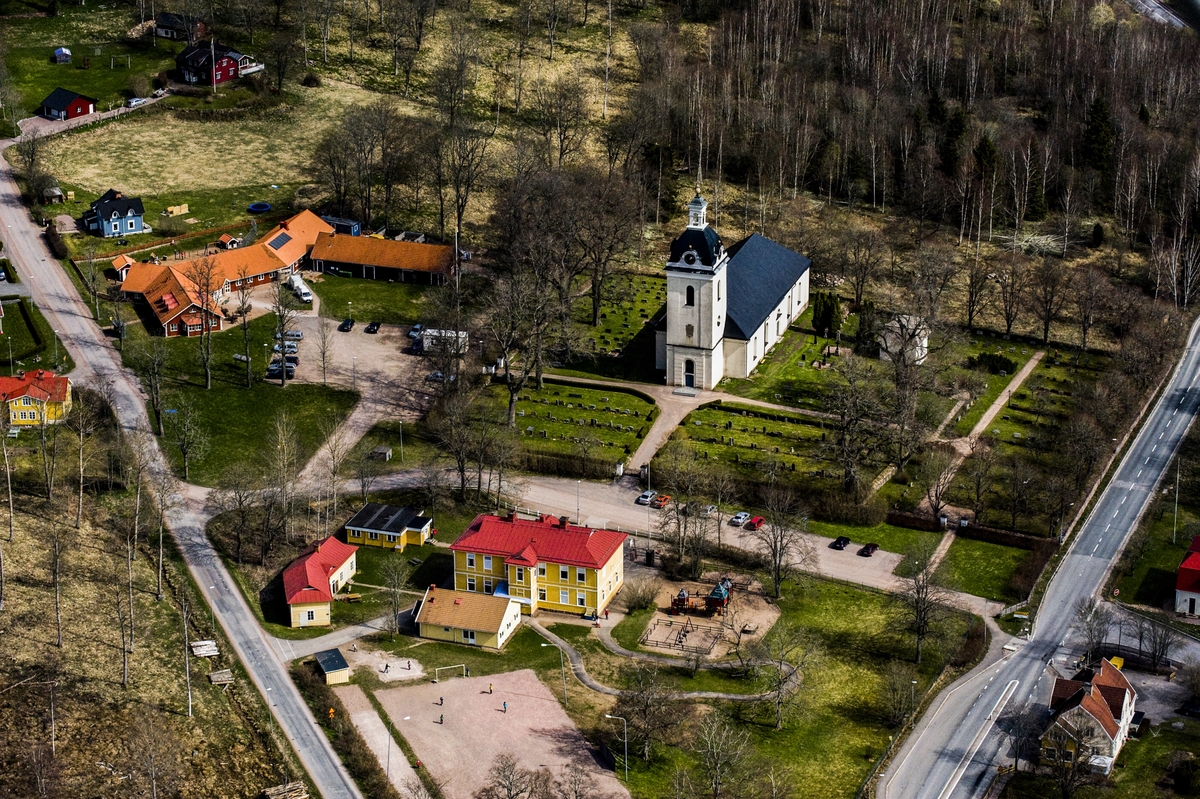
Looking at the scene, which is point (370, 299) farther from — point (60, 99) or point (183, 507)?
point (60, 99)

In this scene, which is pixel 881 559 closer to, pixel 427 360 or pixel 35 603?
pixel 427 360

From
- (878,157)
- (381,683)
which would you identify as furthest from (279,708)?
(878,157)

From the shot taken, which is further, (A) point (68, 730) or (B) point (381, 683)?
(B) point (381, 683)

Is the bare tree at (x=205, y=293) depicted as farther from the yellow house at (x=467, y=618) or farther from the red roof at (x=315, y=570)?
the yellow house at (x=467, y=618)

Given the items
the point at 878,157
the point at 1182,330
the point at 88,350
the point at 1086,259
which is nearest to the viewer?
the point at 88,350

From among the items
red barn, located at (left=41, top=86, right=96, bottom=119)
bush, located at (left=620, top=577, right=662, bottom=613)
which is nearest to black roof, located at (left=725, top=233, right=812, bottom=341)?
bush, located at (left=620, top=577, right=662, bottom=613)

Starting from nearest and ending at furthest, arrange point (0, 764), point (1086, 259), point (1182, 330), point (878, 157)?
1. point (0, 764)
2. point (1182, 330)
3. point (1086, 259)
4. point (878, 157)

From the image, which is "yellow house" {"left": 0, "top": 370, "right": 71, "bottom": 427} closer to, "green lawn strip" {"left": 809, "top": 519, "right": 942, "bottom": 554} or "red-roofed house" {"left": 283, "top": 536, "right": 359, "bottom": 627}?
"red-roofed house" {"left": 283, "top": 536, "right": 359, "bottom": 627}
